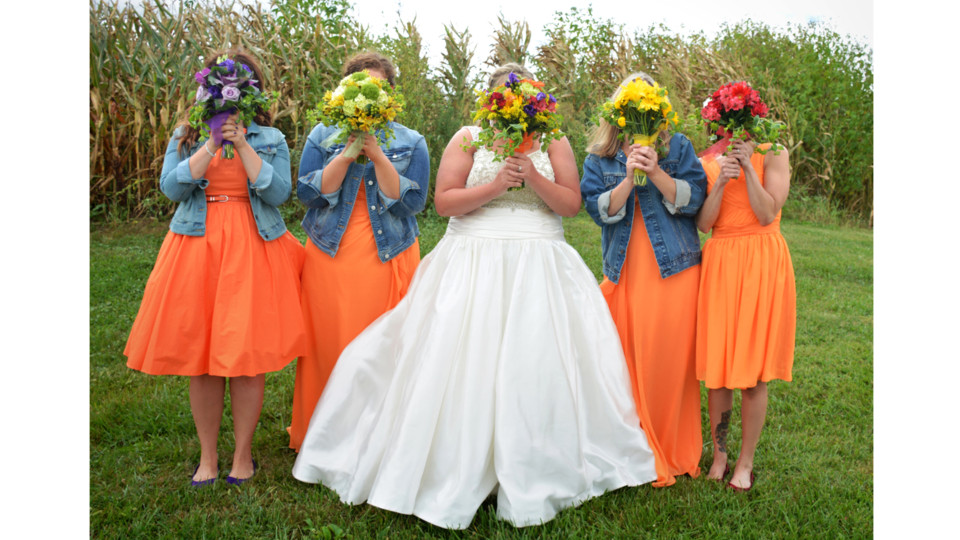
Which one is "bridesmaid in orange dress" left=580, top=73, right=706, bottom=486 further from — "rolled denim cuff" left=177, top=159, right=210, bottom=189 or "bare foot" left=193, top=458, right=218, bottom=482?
"bare foot" left=193, top=458, right=218, bottom=482

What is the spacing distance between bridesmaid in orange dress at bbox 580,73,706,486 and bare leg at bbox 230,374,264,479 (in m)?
2.02

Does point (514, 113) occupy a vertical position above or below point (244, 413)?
above

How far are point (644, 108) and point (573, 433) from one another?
5.18ft

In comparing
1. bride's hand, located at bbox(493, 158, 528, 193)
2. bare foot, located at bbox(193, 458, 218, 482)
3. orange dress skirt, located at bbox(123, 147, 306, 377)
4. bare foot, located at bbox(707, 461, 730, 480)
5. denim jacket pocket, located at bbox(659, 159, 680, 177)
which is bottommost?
bare foot, located at bbox(193, 458, 218, 482)

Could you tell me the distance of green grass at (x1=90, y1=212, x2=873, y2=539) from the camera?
3180 millimetres

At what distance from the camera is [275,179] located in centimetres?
352

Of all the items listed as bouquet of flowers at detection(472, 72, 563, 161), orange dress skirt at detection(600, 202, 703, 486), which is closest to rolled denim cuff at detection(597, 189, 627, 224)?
orange dress skirt at detection(600, 202, 703, 486)

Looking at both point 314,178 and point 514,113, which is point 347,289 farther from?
point 514,113

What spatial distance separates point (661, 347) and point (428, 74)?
7.77 m

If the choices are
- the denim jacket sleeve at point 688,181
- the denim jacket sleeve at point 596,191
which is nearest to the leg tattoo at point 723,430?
the denim jacket sleeve at point 688,181

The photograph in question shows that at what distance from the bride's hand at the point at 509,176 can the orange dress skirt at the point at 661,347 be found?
793 millimetres

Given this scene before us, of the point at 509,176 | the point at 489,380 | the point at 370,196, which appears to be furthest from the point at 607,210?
the point at 370,196

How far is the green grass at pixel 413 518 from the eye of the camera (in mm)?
3180

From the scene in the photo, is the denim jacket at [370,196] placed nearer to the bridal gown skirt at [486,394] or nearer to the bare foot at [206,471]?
the bridal gown skirt at [486,394]
